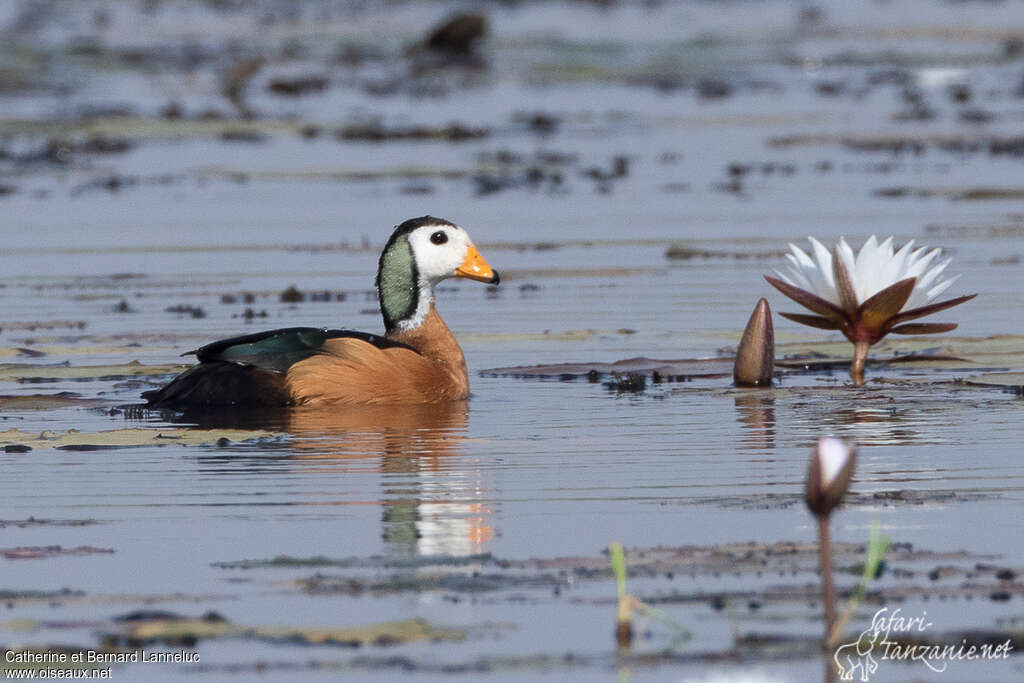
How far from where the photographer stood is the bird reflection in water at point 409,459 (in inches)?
297

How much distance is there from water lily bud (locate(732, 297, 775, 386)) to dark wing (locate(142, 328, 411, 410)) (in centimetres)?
207

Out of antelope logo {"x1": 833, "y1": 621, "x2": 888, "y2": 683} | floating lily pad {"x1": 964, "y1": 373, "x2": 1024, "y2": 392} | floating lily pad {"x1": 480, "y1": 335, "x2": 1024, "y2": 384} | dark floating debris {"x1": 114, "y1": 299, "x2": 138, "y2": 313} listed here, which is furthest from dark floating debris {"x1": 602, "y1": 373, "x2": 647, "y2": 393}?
antelope logo {"x1": 833, "y1": 621, "x2": 888, "y2": 683}

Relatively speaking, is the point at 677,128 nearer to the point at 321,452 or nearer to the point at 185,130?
the point at 185,130

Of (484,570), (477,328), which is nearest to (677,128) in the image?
(477,328)

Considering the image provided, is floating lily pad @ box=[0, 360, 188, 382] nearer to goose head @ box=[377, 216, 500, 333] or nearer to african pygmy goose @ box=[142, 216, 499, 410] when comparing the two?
african pygmy goose @ box=[142, 216, 499, 410]

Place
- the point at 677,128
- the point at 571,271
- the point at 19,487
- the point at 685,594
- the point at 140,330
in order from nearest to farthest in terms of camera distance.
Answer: the point at 685,594 → the point at 19,487 → the point at 140,330 → the point at 571,271 → the point at 677,128

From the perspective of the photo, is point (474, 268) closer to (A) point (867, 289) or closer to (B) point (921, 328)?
(A) point (867, 289)

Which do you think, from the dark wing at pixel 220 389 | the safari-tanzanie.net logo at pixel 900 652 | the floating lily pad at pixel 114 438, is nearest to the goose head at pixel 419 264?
the dark wing at pixel 220 389

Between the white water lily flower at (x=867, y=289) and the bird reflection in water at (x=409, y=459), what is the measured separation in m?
1.88

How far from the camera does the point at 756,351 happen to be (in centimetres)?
1128

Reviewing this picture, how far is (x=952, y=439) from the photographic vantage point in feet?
31.3

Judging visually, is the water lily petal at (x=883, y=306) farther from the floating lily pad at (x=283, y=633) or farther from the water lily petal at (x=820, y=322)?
the floating lily pad at (x=283, y=633)

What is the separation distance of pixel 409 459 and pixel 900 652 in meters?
3.89

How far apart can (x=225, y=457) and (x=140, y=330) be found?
14.2ft
